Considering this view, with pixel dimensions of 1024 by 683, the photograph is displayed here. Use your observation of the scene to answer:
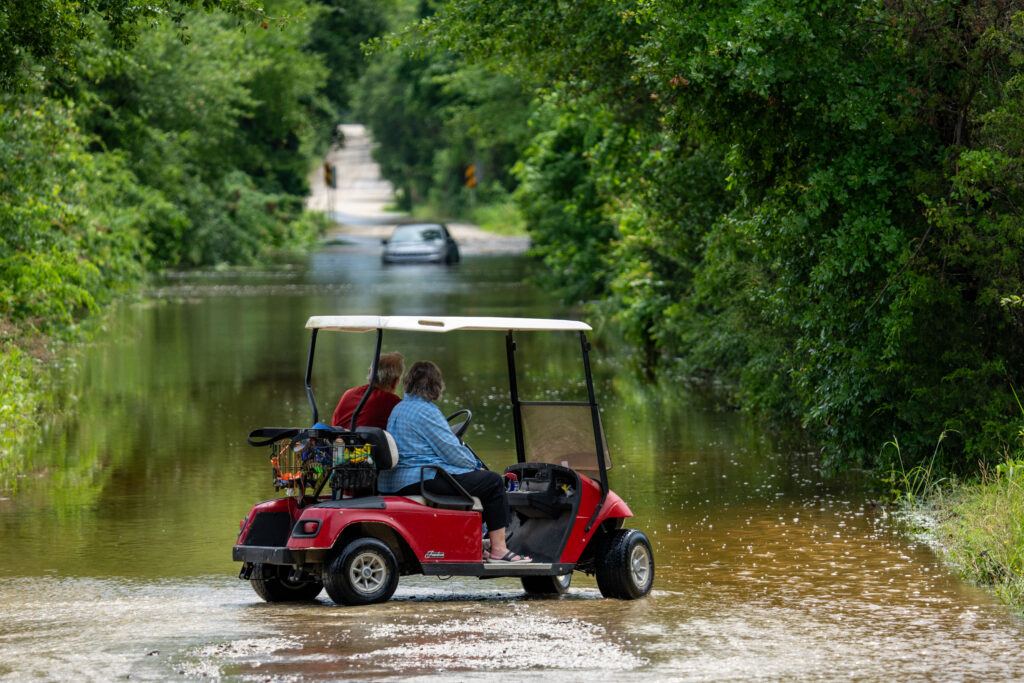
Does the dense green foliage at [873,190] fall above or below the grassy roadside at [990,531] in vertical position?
above

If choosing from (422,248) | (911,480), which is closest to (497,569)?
(911,480)

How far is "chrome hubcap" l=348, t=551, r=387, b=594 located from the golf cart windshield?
1497 millimetres

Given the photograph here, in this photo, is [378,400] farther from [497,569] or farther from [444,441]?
[497,569]

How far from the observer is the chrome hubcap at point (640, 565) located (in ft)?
33.4

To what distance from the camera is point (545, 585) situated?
10.5m

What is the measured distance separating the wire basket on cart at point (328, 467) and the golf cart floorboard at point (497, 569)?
1.93ft

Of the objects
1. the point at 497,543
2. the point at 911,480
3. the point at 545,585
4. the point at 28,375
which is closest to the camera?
the point at 497,543

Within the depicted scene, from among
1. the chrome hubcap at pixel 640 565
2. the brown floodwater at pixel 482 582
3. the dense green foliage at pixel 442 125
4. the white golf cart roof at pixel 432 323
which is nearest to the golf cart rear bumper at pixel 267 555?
the brown floodwater at pixel 482 582

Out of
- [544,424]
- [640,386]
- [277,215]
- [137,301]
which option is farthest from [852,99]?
[277,215]

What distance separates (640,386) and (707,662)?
49.9 ft

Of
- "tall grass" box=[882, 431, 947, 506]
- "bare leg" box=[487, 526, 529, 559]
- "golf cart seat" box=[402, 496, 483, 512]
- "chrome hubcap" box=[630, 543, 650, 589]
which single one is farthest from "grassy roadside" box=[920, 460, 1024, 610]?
"golf cart seat" box=[402, 496, 483, 512]

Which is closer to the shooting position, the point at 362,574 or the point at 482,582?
the point at 362,574

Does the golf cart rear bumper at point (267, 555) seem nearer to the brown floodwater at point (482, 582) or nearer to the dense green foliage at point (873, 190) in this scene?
the brown floodwater at point (482, 582)

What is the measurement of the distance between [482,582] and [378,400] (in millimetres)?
1605
